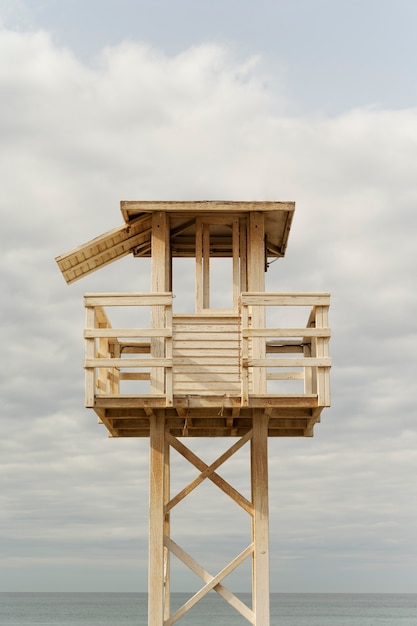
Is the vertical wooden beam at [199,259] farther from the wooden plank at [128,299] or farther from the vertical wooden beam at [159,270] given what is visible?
the wooden plank at [128,299]

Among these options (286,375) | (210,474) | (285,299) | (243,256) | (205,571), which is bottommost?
(205,571)

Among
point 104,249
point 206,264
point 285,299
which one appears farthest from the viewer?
point 104,249

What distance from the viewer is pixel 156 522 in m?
16.8

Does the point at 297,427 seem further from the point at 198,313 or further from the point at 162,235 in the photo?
the point at 162,235

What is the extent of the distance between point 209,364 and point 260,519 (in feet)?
8.38

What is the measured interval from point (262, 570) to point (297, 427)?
2.71 m

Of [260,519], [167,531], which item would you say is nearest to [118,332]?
[260,519]

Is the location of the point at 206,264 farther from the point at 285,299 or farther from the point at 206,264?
the point at 285,299

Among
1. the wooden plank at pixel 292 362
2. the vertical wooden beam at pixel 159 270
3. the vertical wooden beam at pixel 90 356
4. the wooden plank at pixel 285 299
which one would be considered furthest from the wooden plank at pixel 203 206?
the wooden plank at pixel 292 362

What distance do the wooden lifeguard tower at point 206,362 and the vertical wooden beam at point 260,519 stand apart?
16 millimetres

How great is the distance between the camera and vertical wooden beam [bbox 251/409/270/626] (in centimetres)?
1642

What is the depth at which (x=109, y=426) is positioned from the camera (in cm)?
1827

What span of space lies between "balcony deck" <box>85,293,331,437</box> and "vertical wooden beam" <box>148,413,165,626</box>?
15.0 inches

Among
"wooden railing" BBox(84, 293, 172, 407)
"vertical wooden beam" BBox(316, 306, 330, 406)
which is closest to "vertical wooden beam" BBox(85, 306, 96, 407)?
"wooden railing" BBox(84, 293, 172, 407)
